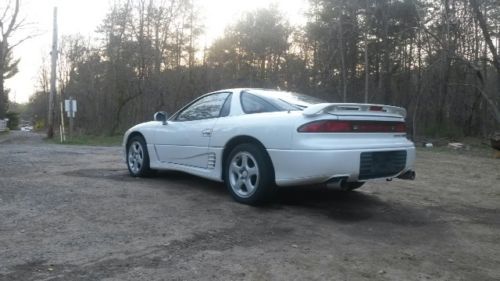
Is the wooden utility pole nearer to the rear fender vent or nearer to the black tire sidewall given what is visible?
the black tire sidewall

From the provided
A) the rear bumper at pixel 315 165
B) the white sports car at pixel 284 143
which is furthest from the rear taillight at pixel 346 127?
the rear bumper at pixel 315 165

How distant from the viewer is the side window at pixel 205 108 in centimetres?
607

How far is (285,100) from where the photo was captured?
17.9ft

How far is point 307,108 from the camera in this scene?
15.8 feet

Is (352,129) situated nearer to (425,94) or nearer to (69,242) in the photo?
(69,242)

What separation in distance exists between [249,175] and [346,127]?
1240mm

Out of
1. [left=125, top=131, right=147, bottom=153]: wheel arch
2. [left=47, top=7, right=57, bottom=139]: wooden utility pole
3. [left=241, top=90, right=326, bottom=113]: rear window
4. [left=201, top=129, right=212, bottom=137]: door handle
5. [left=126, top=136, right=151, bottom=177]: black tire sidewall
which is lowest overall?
[left=126, top=136, right=151, bottom=177]: black tire sidewall

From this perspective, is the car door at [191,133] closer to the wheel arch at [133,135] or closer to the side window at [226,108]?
the side window at [226,108]

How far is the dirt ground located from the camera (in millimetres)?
3223

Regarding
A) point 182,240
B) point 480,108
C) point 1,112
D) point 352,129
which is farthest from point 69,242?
point 1,112

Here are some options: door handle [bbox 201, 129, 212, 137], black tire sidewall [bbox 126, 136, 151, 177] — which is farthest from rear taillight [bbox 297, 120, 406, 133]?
black tire sidewall [bbox 126, 136, 151, 177]

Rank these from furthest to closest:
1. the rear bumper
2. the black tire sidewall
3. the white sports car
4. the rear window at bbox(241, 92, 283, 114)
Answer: the black tire sidewall, the rear window at bbox(241, 92, 283, 114), the white sports car, the rear bumper

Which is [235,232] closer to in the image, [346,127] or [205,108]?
[346,127]

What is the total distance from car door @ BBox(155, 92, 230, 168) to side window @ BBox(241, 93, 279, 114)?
1.23 feet
